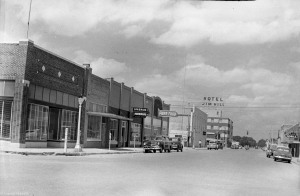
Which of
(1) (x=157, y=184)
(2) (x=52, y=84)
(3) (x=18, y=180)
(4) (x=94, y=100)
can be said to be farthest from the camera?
(4) (x=94, y=100)

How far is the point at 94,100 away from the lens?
42156 mm

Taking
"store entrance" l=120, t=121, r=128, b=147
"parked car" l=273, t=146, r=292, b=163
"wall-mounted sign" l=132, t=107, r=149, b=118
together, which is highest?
"wall-mounted sign" l=132, t=107, r=149, b=118

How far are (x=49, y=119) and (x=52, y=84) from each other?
2.94 m

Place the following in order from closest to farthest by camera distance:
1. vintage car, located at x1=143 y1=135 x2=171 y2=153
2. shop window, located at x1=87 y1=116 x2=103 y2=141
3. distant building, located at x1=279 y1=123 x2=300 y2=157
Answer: shop window, located at x1=87 y1=116 x2=103 y2=141 → vintage car, located at x1=143 y1=135 x2=171 y2=153 → distant building, located at x1=279 y1=123 x2=300 y2=157

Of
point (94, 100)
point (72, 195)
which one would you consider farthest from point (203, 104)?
point (72, 195)

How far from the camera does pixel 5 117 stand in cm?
2941

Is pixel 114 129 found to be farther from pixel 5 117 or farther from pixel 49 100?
pixel 5 117

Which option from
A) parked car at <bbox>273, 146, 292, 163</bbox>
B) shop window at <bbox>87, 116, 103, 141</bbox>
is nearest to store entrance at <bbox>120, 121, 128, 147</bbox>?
shop window at <bbox>87, 116, 103, 141</bbox>

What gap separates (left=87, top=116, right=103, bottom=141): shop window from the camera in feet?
135

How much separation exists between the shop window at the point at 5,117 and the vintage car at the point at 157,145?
55.3 ft

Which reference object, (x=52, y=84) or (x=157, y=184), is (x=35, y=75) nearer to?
(x=52, y=84)

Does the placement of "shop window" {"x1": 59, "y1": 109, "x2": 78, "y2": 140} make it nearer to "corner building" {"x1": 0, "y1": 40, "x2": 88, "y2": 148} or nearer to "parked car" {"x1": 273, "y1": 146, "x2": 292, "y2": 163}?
"corner building" {"x1": 0, "y1": 40, "x2": 88, "y2": 148}

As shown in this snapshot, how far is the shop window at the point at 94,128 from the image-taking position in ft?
135

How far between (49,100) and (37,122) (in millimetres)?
2526
